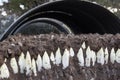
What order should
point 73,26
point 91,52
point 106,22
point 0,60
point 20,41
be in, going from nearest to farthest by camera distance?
point 0,60
point 20,41
point 91,52
point 106,22
point 73,26

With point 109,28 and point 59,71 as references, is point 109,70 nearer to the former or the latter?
point 59,71

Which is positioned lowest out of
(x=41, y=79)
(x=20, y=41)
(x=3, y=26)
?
(x=41, y=79)

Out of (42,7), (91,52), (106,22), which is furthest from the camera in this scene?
(106,22)

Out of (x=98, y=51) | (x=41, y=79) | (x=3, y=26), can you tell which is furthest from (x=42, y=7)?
(x=3, y=26)

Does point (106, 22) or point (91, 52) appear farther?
point (106, 22)

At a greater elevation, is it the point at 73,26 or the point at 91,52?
the point at 73,26

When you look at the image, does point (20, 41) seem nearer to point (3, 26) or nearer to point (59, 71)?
point (59, 71)

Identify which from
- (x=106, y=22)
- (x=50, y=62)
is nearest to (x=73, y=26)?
(x=106, y=22)
